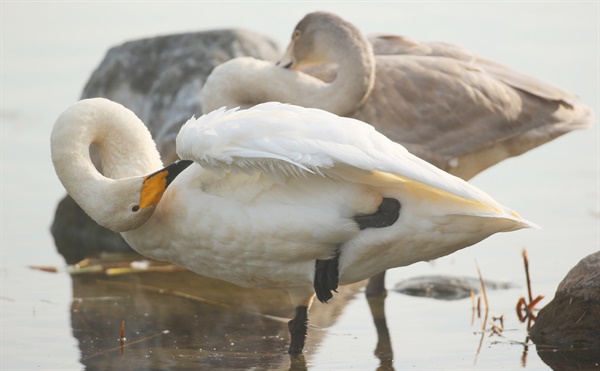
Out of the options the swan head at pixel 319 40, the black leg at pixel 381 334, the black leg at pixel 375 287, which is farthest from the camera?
the swan head at pixel 319 40

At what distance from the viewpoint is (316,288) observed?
620 cm

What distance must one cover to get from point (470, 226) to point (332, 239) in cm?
64

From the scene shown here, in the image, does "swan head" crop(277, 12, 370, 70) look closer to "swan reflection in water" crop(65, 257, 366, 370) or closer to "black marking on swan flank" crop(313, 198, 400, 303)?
"swan reflection in water" crop(65, 257, 366, 370)

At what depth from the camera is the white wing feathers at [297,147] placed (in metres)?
5.59

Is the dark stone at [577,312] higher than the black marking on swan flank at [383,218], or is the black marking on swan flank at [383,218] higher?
the black marking on swan flank at [383,218]

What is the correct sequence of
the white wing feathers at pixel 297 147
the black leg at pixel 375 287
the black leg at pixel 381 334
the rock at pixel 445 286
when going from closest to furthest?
the white wing feathers at pixel 297 147, the black leg at pixel 381 334, the rock at pixel 445 286, the black leg at pixel 375 287

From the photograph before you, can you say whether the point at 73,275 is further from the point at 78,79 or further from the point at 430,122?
the point at 78,79

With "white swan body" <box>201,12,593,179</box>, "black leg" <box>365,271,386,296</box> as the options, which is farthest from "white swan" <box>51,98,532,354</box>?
"white swan body" <box>201,12,593,179</box>

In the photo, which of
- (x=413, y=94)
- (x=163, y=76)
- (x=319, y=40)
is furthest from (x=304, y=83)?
(x=163, y=76)

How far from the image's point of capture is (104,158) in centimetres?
645

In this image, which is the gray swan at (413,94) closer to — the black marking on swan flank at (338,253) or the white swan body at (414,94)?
the white swan body at (414,94)

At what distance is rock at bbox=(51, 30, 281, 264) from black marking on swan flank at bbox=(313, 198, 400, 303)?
4009 mm

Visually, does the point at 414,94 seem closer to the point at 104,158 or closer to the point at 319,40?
the point at 319,40

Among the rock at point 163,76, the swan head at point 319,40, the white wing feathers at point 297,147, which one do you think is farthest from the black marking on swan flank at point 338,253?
the rock at point 163,76
